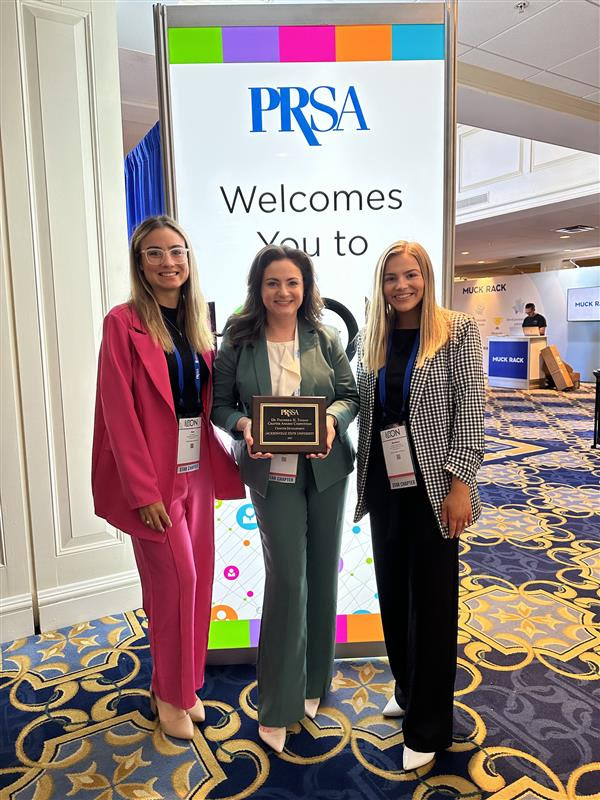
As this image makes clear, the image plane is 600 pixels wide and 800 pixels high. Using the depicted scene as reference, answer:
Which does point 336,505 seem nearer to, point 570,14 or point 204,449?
point 204,449

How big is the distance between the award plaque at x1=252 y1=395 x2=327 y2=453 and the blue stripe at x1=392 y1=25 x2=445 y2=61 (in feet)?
4.37

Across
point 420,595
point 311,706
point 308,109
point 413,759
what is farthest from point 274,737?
point 308,109

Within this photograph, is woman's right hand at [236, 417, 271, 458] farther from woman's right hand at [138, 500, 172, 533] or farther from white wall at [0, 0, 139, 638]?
white wall at [0, 0, 139, 638]

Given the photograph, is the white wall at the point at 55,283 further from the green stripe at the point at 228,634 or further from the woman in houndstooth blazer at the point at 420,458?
the woman in houndstooth blazer at the point at 420,458

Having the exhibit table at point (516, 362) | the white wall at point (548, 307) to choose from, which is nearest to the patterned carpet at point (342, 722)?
the exhibit table at point (516, 362)

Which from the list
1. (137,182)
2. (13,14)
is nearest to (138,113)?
(137,182)

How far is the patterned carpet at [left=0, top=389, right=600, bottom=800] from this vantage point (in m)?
1.83

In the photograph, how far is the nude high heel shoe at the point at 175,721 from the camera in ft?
6.67

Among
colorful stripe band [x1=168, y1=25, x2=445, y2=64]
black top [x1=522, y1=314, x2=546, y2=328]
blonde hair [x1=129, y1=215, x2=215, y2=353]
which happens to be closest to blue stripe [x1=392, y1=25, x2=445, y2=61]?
colorful stripe band [x1=168, y1=25, x2=445, y2=64]

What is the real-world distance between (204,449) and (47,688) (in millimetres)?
1208

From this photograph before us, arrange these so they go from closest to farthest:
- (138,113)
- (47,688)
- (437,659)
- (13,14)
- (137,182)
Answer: (437,659) < (47,688) < (13,14) < (137,182) < (138,113)

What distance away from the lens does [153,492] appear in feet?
6.05

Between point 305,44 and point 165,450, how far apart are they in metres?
1.49

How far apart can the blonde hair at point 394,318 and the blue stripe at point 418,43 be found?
83 cm
